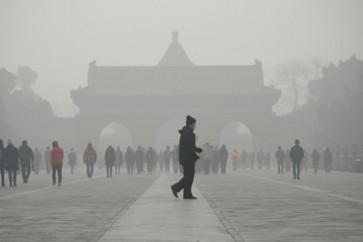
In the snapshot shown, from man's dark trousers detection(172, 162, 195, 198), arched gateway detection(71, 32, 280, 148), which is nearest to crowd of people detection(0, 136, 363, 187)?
man's dark trousers detection(172, 162, 195, 198)

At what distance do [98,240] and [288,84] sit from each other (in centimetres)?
8681

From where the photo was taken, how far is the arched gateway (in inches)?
2758

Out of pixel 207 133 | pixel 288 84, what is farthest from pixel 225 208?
pixel 288 84

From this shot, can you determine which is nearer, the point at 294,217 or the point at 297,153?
the point at 294,217

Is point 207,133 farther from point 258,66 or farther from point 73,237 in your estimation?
point 73,237

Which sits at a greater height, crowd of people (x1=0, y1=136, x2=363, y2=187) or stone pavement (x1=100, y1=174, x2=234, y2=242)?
crowd of people (x1=0, y1=136, x2=363, y2=187)

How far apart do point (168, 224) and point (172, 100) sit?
64104 mm

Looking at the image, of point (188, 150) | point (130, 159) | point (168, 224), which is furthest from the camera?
point (130, 159)

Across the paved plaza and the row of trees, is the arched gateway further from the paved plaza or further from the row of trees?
the paved plaza

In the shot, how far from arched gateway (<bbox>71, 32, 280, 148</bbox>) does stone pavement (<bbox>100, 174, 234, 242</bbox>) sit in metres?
57.7

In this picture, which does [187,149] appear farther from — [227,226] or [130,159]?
[130,159]

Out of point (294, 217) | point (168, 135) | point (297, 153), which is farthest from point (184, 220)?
point (168, 135)

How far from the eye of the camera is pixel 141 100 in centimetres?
7288

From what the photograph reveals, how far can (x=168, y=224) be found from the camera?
9.10 m
